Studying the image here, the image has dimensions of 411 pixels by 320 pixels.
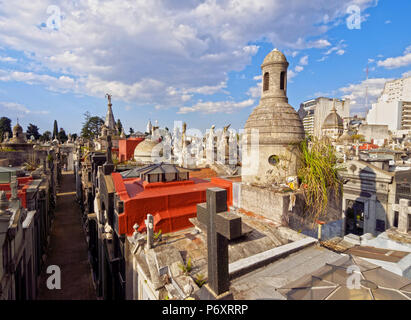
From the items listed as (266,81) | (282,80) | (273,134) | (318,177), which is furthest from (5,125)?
(318,177)

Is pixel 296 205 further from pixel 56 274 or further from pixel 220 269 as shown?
pixel 56 274

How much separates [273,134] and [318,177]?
9.92ft

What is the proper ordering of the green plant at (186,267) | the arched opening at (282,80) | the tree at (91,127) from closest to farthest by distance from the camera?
the green plant at (186,267) → the arched opening at (282,80) → the tree at (91,127)

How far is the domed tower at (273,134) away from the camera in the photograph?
11297 mm

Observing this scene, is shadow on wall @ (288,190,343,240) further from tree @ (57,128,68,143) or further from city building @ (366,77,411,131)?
tree @ (57,128,68,143)

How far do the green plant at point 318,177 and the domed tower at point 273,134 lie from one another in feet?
2.35

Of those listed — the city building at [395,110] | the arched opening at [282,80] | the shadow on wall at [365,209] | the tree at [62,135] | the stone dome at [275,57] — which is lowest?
the shadow on wall at [365,209]

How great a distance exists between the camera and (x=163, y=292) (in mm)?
5922

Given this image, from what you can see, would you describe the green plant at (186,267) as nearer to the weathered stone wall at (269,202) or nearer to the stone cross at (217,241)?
the stone cross at (217,241)

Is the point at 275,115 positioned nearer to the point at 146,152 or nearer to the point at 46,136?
the point at 146,152

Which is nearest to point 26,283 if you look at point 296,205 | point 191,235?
point 191,235

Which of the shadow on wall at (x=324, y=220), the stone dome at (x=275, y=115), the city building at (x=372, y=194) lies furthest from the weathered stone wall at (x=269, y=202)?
the city building at (x=372, y=194)
